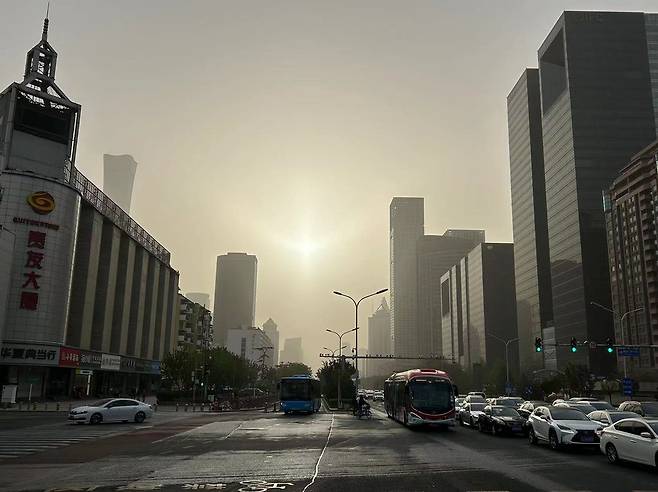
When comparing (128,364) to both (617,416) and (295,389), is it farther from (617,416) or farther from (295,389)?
(617,416)

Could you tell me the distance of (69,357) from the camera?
202ft

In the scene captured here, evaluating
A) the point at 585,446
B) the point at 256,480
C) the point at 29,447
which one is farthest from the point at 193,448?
the point at 585,446

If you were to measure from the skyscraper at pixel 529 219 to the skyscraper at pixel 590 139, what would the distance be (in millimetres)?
10884

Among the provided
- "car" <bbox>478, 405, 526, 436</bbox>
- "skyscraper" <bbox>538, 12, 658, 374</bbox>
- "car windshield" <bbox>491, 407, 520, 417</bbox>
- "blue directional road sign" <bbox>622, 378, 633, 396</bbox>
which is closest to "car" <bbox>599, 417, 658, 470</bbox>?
"car" <bbox>478, 405, 526, 436</bbox>

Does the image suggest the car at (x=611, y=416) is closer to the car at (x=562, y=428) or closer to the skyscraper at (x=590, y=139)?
the car at (x=562, y=428)

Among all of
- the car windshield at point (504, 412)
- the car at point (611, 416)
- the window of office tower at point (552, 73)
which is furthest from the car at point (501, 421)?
the window of office tower at point (552, 73)

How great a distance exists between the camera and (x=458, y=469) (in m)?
15.5

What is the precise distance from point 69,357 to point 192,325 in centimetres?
7730

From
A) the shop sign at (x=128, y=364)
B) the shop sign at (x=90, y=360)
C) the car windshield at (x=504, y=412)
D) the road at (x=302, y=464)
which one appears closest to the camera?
the road at (x=302, y=464)

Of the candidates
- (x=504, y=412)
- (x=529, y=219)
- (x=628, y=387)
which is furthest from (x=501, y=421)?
(x=529, y=219)

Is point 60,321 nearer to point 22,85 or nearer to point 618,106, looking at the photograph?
point 22,85

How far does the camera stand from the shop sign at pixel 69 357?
195 feet

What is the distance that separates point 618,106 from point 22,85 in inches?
5198

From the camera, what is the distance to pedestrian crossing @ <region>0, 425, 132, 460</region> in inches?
813
